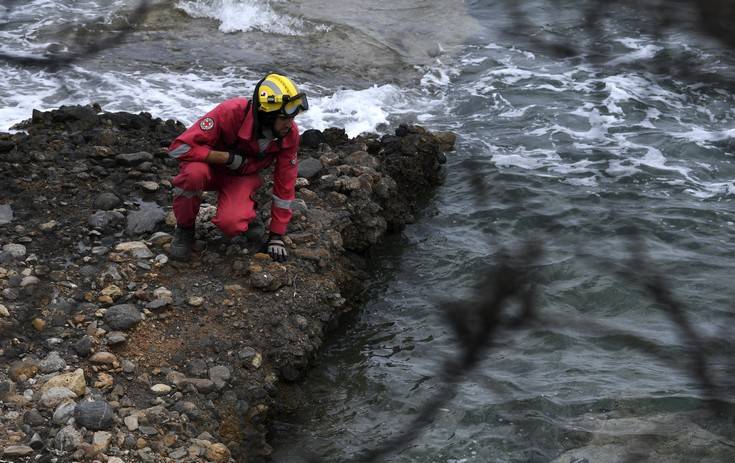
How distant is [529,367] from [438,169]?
3.08 m

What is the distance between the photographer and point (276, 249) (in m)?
5.77

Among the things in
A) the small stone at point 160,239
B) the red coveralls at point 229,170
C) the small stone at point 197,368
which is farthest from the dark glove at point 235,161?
the small stone at point 197,368

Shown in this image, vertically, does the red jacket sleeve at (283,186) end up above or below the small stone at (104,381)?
above

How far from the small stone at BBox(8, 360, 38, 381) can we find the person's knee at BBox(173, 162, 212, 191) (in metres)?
1.44

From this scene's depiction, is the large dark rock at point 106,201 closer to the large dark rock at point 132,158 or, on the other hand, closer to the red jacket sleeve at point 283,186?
the large dark rock at point 132,158

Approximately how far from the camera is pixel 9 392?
429cm

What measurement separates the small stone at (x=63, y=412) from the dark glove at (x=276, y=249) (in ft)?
6.11

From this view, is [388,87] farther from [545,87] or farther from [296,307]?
[296,307]

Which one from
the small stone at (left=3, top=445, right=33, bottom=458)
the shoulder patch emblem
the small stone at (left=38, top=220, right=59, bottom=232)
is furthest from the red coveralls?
the small stone at (left=3, top=445, right=33, bottom=458)

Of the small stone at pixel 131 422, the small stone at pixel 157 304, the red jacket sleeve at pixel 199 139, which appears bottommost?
the small stone at pixel 131 422

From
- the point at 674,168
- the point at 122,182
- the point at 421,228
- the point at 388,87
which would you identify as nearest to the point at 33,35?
the point at 388,87

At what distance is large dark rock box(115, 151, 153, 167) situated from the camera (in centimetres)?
664

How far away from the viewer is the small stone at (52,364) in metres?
4.50

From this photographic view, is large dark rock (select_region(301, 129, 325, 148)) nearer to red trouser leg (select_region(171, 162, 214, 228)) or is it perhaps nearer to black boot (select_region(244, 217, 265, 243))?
black boot (select_region(244, 217, 265, 243))
